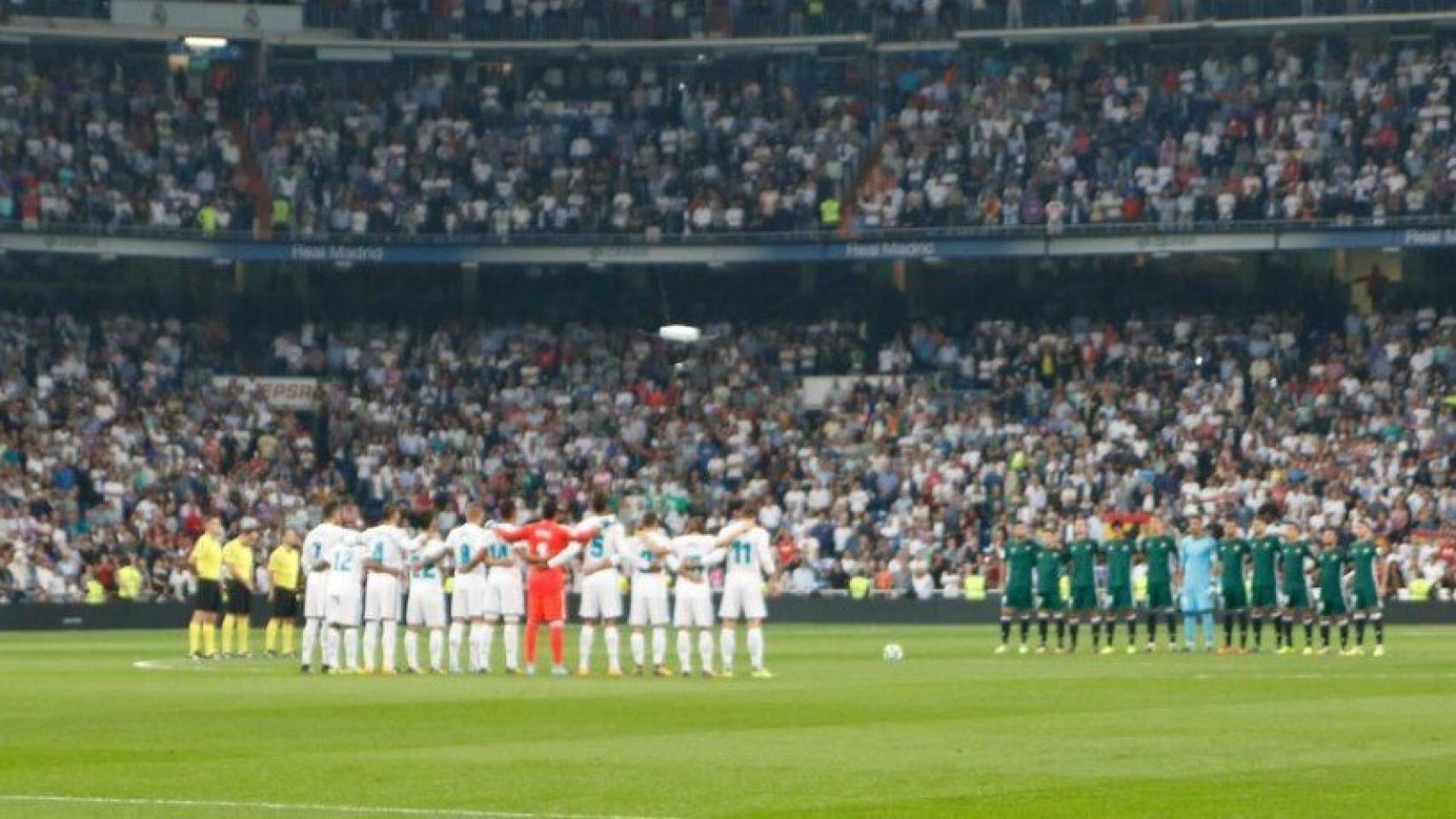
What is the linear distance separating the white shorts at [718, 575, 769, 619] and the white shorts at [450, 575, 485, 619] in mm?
3531

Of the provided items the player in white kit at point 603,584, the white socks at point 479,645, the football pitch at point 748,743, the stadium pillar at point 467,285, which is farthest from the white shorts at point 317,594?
the stadium pillar at point 467,285

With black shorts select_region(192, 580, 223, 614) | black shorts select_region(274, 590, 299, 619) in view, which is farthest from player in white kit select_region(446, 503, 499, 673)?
black shorts select_region(192, 580, 223, 614)

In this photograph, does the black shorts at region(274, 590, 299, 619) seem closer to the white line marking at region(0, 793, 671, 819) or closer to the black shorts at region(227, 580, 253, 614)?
the black shorts at region(227, 580, 253, 614)

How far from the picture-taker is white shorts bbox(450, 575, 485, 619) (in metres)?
36.9

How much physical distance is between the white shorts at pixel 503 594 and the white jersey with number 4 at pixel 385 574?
128cm

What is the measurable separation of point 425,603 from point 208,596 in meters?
6.67

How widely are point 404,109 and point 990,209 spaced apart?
15458 millimetres

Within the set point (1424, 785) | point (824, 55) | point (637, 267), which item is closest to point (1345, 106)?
point (824, 55)

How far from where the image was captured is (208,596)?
42781mm

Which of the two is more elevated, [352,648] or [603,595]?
[603,595]

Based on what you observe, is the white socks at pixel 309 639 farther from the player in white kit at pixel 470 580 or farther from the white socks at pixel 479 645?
the white socks at pixel 479 645

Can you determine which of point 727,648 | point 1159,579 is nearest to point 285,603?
point 727,648

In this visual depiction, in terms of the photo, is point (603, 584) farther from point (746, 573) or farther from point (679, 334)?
point (679, 334)

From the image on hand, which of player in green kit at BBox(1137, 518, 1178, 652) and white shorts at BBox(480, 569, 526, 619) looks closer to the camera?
white shorts at BBox(480, 569, 526, 619)
